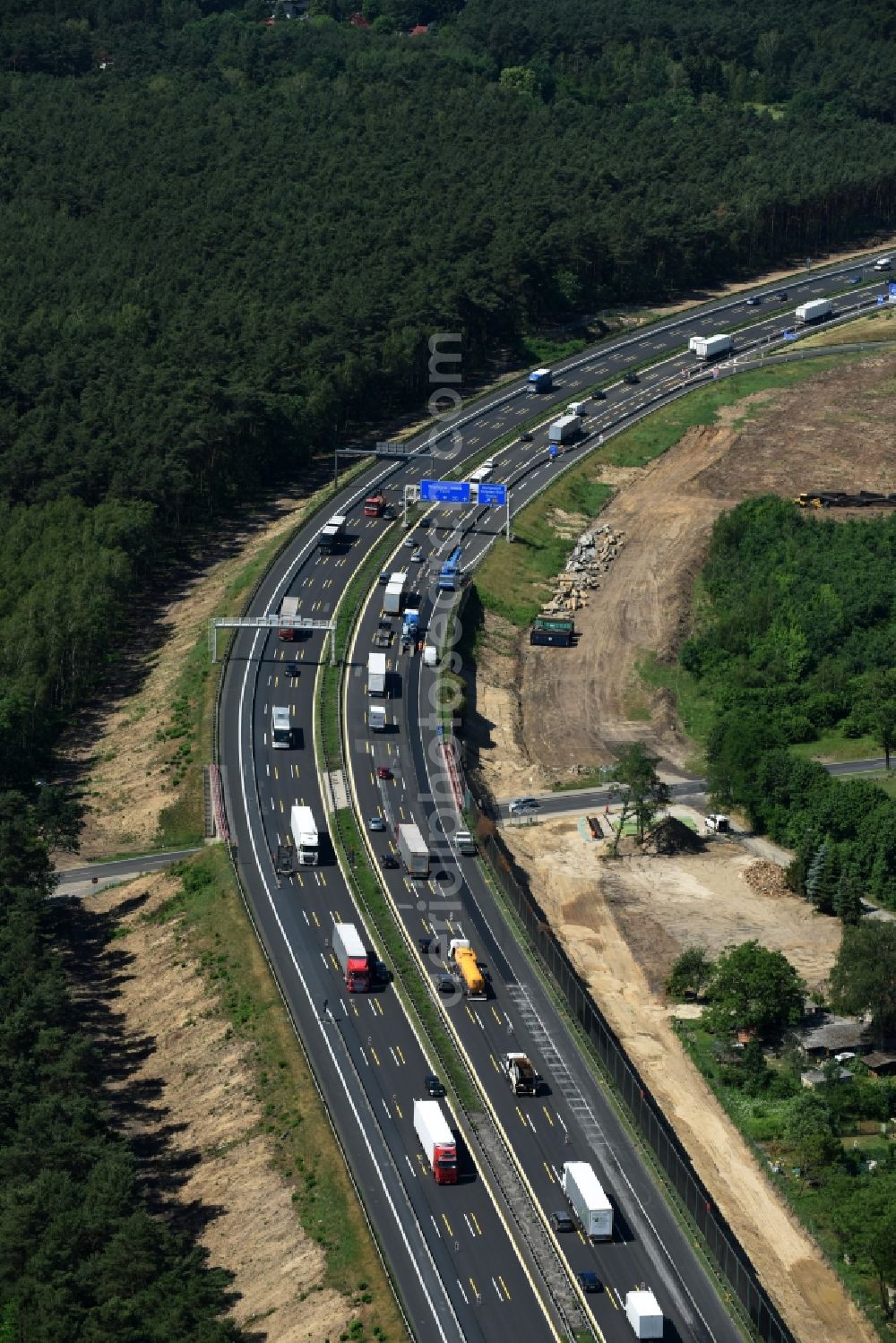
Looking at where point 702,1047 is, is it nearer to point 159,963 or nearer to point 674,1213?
point 674,1213

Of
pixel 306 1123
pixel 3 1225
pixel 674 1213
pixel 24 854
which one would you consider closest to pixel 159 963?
pixel 24 854

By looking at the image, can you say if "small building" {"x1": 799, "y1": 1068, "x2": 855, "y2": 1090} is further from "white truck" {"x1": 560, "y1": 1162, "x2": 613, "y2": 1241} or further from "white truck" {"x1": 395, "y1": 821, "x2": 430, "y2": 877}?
"white truck" {"x1": 395, "y1": 821, "x2": 430, "y2": 877}

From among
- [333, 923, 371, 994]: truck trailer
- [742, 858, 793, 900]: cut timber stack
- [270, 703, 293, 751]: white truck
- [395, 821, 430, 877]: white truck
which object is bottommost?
[742, 858, 793, 900]: cut timber stack

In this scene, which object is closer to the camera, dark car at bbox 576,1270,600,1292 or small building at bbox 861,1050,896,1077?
dark car at bbox 576,1270,600,1292

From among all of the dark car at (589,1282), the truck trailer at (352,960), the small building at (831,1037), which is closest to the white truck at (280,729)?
the truck trailer at (352,960)

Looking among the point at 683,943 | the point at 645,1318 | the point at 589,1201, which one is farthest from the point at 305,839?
the point at 645,1318

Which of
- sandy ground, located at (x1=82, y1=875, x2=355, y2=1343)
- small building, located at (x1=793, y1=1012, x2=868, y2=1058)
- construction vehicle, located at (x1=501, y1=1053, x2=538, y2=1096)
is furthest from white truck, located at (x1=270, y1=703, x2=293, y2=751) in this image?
small building, located at (x1=793, y1=1012, x2=868, y2=1058)
